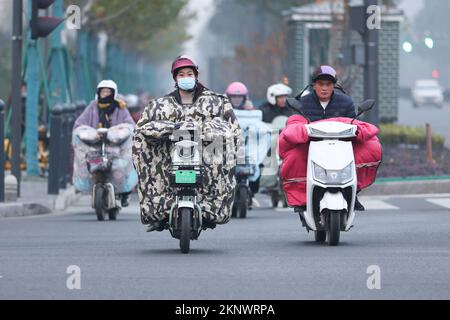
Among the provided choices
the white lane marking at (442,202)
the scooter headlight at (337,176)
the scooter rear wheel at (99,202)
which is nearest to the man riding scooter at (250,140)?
the scooter rear wheel at (99,202)

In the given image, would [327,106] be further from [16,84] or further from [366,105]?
[16,84]

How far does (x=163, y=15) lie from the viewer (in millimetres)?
63406

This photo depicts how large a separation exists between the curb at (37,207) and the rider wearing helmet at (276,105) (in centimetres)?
298

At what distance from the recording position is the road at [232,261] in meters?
11.5

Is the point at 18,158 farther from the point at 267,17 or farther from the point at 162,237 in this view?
the point at 267,17

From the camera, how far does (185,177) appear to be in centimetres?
1462

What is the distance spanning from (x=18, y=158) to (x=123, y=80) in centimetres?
5518

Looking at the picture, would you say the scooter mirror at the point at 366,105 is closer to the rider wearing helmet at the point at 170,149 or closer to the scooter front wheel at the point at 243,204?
the rider wearing helmet at the point at 170,149

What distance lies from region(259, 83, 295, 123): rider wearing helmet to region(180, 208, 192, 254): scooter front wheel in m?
8.55

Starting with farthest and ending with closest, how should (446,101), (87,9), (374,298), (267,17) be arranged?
(446,101)
(267,17)
(87,9)
(374,298)

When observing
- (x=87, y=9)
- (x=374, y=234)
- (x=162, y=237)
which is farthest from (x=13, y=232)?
(x=87, y=9)

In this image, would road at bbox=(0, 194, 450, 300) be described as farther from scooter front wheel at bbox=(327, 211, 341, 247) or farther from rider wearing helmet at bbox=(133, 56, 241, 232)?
rider wearing helmet at bbox=(133, 56, 241, 232)

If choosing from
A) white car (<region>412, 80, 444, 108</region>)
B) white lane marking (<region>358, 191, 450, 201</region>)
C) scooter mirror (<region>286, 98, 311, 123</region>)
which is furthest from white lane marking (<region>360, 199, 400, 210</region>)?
white car (<region>412, 80, 444, 108</region>)

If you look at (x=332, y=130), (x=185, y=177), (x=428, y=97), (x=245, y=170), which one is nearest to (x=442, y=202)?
(x=245, y=170)
